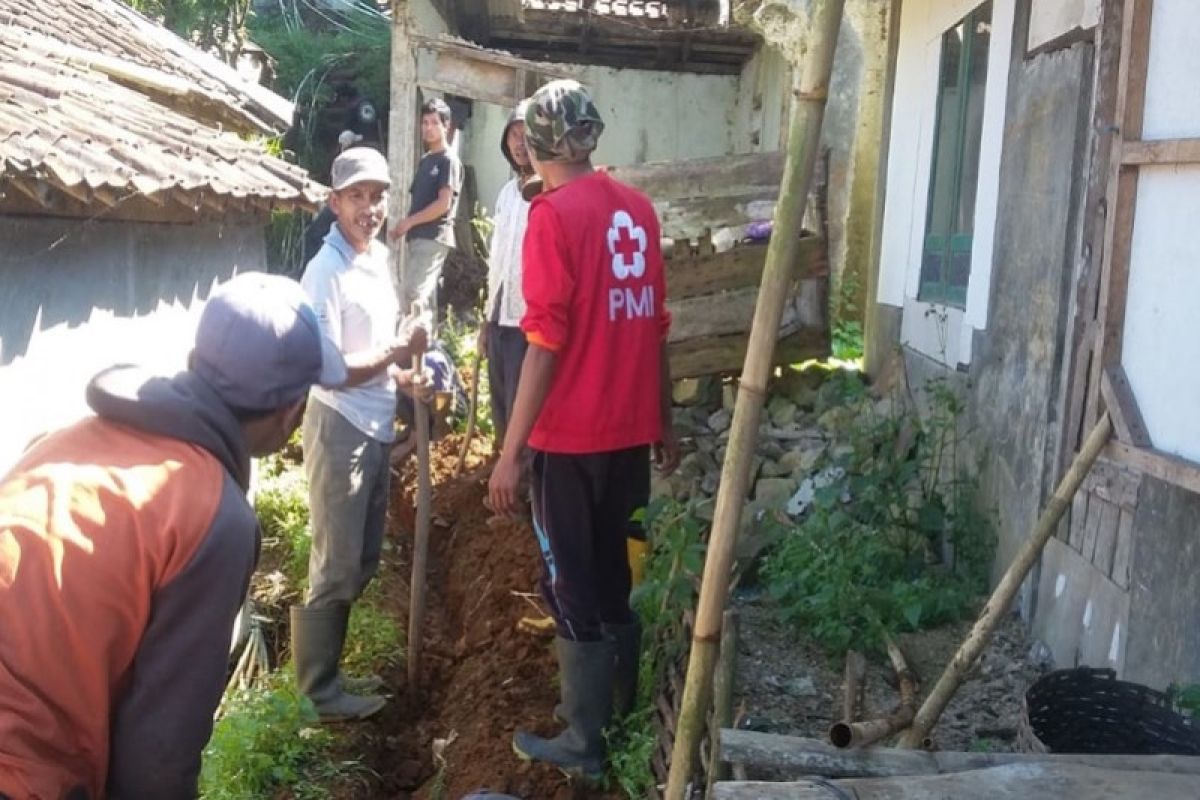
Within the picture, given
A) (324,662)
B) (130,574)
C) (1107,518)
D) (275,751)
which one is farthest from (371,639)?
(130,574)

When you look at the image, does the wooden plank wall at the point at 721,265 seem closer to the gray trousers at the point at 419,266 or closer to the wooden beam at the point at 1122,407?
the gray trousers at the point at 419,266

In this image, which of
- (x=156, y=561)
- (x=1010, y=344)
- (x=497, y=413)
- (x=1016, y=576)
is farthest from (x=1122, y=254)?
(x=497, y=413)

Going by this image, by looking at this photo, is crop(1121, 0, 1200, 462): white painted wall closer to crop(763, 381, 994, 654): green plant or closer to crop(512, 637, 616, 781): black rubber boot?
crop(763, 381, 994, 654): green plant

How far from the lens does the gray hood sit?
2.28 metres

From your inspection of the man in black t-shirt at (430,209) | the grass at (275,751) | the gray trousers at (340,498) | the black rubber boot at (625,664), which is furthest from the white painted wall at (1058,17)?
the man in black t-shirt at (430,209)

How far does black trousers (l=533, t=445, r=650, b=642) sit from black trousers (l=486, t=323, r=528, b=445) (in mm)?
1845

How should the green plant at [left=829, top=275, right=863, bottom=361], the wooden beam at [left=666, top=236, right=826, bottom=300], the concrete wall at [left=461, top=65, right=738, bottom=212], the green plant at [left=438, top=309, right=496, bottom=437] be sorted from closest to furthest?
the wooden beam at [left=666, top=236, right=826, bottom=300]
the green plant at [left=438, top=309, right=496, bottom=437]
the green plant at [left=829, top=275, right=863, bottom=361]
the concrete wall at [left=461, top=65, right=738, bottom=212]

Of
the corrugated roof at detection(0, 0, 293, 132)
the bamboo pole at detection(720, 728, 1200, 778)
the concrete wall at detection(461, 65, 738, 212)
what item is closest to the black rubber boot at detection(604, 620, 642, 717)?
the bamboo pole at detection(720, 728, 1200, 778)

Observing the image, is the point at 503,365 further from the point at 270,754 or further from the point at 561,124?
the point at 561,124

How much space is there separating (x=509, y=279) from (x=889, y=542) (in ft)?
7.48

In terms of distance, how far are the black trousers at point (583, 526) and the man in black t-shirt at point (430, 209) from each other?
5300mm

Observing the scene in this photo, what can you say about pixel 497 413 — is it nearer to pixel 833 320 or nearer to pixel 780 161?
pixel 780 161

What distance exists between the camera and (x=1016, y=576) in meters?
3.11

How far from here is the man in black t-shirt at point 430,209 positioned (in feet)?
30.5
